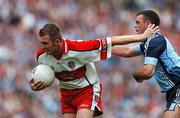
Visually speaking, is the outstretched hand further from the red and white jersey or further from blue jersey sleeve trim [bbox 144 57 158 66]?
the red and white jersey

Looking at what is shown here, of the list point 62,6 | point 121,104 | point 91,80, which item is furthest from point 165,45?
point 62,6

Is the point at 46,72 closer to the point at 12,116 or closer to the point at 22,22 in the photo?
the point at 12,116

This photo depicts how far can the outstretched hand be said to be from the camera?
11.5 m

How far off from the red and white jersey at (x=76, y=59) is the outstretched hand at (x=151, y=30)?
524 mm

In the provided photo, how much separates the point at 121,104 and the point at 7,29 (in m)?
→ 3.20

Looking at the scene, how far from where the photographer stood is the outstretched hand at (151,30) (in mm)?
11512

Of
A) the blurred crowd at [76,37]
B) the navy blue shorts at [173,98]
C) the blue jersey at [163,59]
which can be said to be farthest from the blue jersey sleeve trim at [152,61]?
the blurred crowd at [76,37]

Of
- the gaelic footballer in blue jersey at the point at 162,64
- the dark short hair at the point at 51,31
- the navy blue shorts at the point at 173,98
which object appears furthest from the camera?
the navy blue shorts at the point at 173,98

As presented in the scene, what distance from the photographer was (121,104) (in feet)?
66.6

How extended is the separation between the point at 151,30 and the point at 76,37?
10.1 meters

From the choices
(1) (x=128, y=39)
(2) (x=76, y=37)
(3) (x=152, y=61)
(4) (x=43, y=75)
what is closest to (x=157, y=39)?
(3) (x=152, y=61)

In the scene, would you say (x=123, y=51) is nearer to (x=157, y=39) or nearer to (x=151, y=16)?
(x=151, y=16)

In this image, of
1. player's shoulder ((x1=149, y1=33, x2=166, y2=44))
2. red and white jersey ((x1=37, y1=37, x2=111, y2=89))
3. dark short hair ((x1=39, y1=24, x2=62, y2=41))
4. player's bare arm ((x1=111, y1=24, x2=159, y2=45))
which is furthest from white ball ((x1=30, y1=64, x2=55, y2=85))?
player's shoulder ((x1=149, y1=33, x2=166, y2=44))

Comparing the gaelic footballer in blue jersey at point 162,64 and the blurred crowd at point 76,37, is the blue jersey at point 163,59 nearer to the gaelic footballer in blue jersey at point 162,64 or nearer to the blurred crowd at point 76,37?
the gaelic footballer in blue jersey at point 162,64
